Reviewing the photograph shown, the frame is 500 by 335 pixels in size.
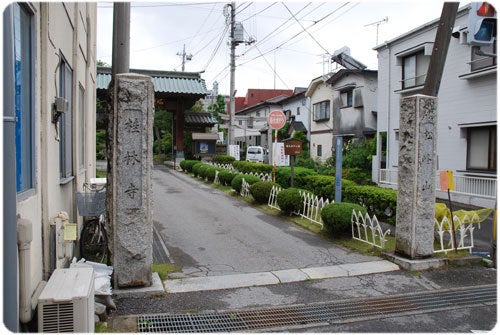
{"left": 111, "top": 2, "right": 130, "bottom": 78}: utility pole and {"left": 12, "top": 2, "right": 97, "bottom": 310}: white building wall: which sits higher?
{"left": 111, "top": 2, "right": 130, "bottom": 78}: utility pole

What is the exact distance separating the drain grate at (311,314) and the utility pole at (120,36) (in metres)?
3.26

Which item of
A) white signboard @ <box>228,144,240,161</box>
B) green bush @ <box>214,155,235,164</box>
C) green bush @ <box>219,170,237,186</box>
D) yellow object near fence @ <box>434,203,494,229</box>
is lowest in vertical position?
yellow object near fence @ <box>434,203,494,229</box>

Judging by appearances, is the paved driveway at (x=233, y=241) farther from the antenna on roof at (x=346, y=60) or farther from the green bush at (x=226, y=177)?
the antenna on roof at (x=346, y=60)

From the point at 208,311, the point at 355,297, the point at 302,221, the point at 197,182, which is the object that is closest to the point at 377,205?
the point at 302,221

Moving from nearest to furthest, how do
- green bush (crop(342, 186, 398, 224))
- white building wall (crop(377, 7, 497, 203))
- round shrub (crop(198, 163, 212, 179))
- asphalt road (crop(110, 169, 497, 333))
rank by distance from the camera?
asphalt road (crop(110, 169, 497, 333)) < green bush (crop(342, 186, 398, 224)) < white building wall (crop(377, 7, 497, 203)) < round shrub (crop(198, 163, 212, 179))

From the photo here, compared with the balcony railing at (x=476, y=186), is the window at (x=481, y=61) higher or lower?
higher

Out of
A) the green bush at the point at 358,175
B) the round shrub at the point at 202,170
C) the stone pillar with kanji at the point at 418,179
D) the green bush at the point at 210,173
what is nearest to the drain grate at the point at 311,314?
the stone pillar with kanji at the point at 418,179

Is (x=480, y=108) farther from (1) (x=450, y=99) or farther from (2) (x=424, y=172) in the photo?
(2) (x=424, y=172)

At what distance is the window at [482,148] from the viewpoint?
47.2 ft

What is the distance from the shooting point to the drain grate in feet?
14.8

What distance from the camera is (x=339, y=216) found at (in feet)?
27.7

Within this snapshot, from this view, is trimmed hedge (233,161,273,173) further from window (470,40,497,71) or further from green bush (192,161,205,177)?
window (470,40,497,71)

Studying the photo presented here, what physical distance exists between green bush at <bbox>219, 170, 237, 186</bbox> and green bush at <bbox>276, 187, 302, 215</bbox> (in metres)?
5.54

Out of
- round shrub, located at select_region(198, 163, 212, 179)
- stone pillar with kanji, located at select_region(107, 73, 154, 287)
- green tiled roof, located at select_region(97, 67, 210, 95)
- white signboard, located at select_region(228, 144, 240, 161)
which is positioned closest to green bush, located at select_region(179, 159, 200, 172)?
round shrub, located at select_region(198, 163, 212, 179)
